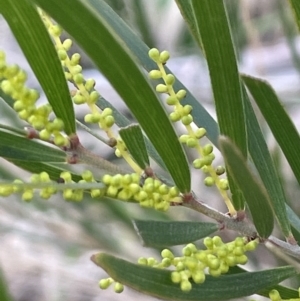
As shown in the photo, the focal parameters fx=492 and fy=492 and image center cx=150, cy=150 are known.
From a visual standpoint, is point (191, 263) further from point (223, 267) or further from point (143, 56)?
point (143, 56)

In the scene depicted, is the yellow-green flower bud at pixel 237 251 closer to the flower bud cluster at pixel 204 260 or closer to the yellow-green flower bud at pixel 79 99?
the flower bud cluster at pixel 204 260

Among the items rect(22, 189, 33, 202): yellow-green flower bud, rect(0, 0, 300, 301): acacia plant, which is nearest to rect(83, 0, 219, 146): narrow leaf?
rect(0, 0, 300, 301): acacia plant

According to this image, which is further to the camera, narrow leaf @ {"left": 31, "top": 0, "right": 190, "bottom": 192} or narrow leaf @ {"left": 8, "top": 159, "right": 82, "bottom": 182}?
narrow leaf @ {"left": 8, "top": 159, "right": 82, "bottom": 182}

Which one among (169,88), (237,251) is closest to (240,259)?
(237,251)

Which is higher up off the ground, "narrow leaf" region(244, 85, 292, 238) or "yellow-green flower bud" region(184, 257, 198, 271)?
"narrow leaf" region(244, 85, 292, 238)

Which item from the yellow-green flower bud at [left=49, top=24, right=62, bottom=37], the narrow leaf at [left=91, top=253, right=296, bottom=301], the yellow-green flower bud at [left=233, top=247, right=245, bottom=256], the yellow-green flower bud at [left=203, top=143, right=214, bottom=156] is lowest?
the narrow leaf at [left=91, top=253, right=296, bottom=301]

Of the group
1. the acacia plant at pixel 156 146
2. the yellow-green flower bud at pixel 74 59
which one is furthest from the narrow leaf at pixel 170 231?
the yellow-green flower bud at pixel 74 59

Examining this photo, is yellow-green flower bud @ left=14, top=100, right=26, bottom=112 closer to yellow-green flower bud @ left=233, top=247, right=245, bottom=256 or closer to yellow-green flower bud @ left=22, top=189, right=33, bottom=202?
yellow-green flower bud @ left=22, top=189, right=33, bottom=202
